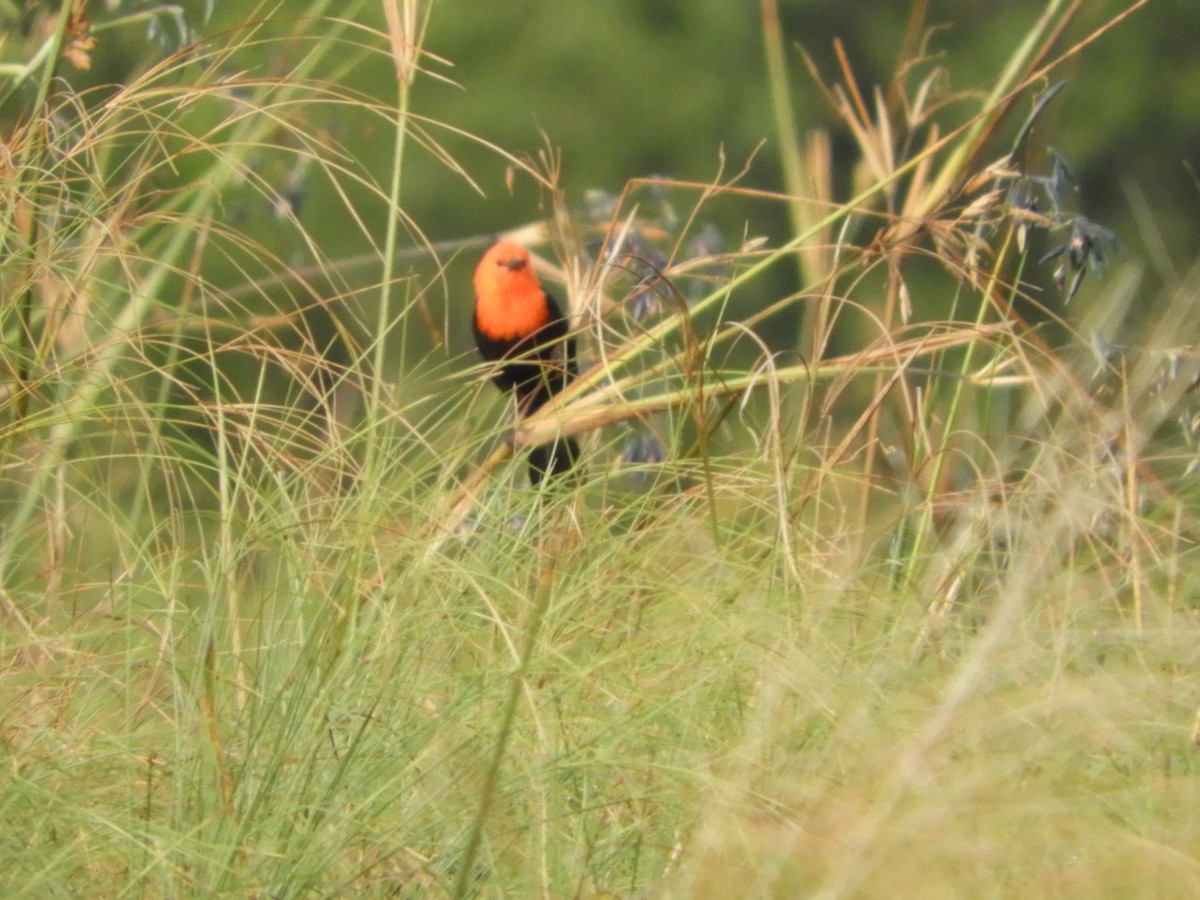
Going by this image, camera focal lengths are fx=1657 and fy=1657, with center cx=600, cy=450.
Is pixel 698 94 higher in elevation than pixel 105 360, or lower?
lower

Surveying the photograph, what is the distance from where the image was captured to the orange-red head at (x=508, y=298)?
4098 millimetres

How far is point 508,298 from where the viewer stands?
4.14 metres

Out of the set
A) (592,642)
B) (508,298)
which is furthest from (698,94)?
(592,642)

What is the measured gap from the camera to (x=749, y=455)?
5.14 feet

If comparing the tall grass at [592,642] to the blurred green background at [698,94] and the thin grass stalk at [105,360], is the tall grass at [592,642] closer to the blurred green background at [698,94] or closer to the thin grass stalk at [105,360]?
the thin grass stalk at [105,360]

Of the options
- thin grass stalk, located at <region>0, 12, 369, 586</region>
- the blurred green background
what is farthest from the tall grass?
the blurred green background

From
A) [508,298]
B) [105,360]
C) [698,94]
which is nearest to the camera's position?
[105,360]

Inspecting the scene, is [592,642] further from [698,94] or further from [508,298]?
[698,94]

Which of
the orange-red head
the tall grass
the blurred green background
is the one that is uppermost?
the tall grass

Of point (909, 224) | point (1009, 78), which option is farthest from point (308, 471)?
point (1009, 78)

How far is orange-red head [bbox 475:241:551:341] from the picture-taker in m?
4.10

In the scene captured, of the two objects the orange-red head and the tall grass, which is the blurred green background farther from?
the tall grass

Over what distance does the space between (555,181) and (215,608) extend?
61 centimetres

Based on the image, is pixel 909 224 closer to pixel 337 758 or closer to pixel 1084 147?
pixel 337 758
